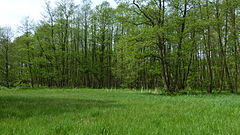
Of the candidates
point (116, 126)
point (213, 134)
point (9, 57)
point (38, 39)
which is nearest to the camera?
point (213, 134)

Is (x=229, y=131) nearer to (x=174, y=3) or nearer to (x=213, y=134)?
(x=213, y=134)

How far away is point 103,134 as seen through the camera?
3.52 m

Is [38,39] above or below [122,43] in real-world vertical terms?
above

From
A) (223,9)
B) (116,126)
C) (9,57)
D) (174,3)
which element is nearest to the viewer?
(116,126)

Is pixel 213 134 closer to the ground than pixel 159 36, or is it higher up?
closer to the ground

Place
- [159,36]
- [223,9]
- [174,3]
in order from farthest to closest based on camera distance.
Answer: [223,9]
[174,3]
[159,36]

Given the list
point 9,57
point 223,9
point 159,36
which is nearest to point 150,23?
point 159,36

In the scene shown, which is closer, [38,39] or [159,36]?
[159,36]

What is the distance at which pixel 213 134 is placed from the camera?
346 centimetres

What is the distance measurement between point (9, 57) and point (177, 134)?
46615 mm

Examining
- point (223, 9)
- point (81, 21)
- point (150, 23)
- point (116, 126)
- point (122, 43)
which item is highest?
point (81, 21)

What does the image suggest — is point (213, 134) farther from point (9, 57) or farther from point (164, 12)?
point (9, 57)

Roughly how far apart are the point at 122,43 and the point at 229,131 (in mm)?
16343

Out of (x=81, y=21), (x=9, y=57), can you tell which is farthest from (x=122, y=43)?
(x=9, y=57)
